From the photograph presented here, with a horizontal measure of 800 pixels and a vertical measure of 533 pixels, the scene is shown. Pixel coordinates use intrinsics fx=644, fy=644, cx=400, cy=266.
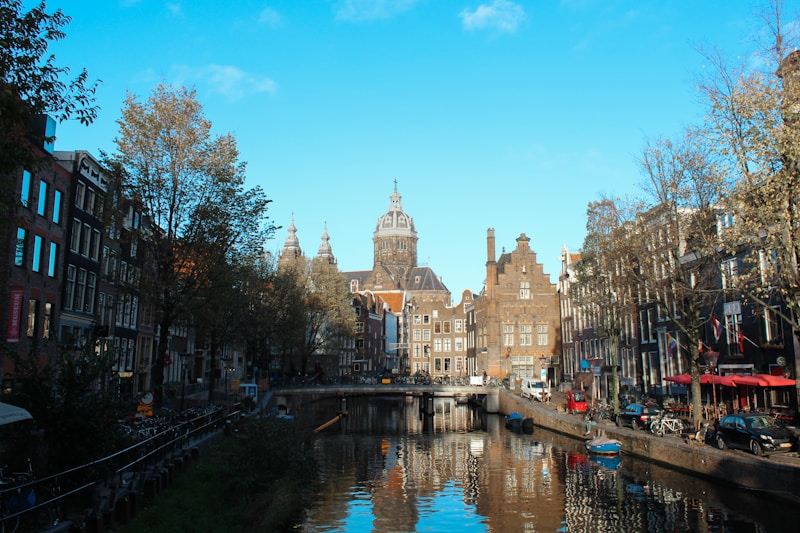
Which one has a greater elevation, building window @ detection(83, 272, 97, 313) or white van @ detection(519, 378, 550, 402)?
building window @ detection(83, 272, 97, 313)

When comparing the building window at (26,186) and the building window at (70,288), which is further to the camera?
A: the building window at (70,288)

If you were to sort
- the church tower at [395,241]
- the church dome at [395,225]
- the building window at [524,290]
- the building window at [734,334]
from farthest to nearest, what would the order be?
the church dome at [395,225] → the church tower at [395,241] → the building window at [524,290] → the building window at [734,334]

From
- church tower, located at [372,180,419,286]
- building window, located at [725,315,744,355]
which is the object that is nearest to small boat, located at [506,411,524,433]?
building window, located at [725,315,744,355]

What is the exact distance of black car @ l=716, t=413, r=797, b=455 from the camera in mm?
25094

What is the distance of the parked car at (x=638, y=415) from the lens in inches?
1468

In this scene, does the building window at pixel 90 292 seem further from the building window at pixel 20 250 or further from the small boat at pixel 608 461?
the small boat at pixel 608 461

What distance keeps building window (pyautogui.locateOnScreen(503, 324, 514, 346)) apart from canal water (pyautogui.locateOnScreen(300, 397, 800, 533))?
39904 mm

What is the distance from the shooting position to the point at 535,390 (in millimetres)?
64812

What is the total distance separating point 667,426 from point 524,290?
54949 millimetres

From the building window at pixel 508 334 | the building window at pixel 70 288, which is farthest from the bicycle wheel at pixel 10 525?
the building window at pixel 508 334

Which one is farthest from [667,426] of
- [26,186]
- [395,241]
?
[395,241]

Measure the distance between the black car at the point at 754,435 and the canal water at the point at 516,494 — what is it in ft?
6.33

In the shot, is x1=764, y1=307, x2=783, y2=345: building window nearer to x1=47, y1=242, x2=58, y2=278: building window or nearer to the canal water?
the canal water

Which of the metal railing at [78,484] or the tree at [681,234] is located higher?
the tree at [681,234]
